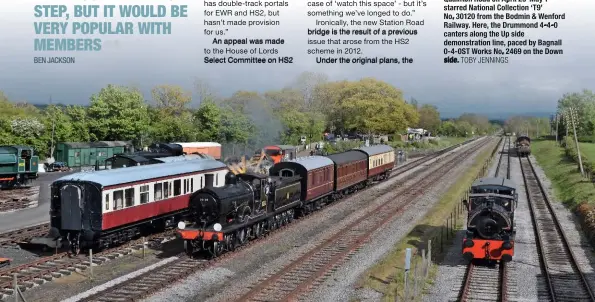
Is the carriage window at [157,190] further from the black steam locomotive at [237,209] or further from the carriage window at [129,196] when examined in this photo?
the black steam locomotive at [237,209]

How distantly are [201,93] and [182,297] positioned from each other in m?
81.2

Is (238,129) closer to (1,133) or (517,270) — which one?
(1,133)

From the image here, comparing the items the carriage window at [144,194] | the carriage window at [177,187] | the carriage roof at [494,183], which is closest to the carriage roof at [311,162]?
the carriage window at [177,187]

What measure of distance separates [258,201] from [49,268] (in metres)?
8.59

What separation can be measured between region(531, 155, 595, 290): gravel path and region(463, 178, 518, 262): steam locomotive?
9.93 ft

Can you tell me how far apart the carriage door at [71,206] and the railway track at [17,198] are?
14.2 m

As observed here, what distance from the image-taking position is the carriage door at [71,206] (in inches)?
869

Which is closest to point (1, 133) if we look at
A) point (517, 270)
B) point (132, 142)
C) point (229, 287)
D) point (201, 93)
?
point (132, 142)

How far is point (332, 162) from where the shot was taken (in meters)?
36.7

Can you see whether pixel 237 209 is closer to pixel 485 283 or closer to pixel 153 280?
pixel 153 280

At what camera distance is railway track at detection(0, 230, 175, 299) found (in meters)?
18.5

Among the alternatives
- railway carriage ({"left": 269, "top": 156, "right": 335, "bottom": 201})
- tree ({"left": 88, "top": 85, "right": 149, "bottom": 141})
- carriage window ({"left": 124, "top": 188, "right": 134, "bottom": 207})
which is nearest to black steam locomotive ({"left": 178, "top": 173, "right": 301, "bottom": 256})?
railway carriage ({"left": 269, "top": 156, "right": 335, "bottom": 201})

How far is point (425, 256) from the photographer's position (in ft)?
72.5

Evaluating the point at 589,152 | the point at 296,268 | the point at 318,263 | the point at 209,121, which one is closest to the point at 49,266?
the point at 296,268
